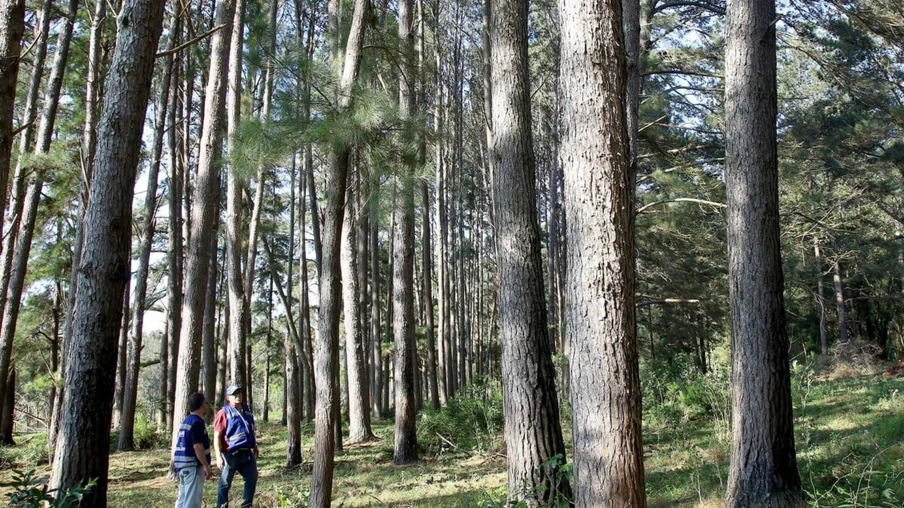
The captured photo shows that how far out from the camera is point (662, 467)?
809 cm

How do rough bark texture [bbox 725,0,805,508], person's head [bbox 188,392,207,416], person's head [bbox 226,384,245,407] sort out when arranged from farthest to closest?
1. person's head [bbox 226,384,245,407]
2. person's head [bbox 188,392,207,416]
3. rough bark texture [bbox 725,0,805,508]

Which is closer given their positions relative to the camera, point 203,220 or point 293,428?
point 203,220

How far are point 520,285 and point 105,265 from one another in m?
3.51

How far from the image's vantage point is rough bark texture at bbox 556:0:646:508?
3654 mm

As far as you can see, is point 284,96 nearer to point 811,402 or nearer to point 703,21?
point 703,21

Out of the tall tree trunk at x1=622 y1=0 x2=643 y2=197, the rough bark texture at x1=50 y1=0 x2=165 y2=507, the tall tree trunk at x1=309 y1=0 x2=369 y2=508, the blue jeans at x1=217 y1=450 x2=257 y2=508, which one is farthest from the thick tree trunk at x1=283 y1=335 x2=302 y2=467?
the tall tree trunk at x1=622 y1=0 x2=643 y2=197

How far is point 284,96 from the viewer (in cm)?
659

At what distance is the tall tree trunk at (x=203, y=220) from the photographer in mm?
9141

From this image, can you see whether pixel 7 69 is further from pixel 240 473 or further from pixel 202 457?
pixel 240 473

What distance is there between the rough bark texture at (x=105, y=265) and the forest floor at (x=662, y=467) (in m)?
3.02

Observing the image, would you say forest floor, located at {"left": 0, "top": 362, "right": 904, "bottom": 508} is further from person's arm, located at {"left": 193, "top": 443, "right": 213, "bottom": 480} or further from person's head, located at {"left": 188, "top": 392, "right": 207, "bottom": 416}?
person's head, located at {"left": 188, "top": 392, "right": 207, "bottom": 416}

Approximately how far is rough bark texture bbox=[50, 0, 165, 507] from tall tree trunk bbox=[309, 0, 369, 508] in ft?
5.99

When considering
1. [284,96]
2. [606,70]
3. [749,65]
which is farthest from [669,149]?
[606,70]

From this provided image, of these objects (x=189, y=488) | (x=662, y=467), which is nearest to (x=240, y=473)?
(x=189, y=488)
